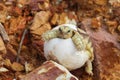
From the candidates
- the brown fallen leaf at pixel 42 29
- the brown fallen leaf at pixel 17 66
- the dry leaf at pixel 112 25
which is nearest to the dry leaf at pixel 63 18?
the brown fallen leaf at pixel 42 29

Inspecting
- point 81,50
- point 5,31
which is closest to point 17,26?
point 5,31

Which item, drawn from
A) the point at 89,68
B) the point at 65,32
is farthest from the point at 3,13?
the point at 89,68

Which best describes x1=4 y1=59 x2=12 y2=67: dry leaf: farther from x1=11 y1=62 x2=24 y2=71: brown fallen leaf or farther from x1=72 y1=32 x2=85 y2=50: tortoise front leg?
x1=72 y1=32 x2=85 y2=50: tortoise front leg

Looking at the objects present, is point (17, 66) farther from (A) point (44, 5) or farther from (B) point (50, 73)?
(A) point (44, 5)

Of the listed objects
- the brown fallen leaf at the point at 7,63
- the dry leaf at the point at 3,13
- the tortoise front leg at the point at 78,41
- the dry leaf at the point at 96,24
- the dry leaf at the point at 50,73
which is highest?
the dry leaf at the point at 3,13

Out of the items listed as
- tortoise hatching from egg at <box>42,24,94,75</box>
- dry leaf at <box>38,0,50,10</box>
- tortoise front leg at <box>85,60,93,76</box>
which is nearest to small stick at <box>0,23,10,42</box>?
tortoise hatching from egg at <box>42,24,94,75</box>

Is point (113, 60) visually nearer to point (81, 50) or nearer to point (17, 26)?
point (81, 50)

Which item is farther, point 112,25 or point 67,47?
point 112,25

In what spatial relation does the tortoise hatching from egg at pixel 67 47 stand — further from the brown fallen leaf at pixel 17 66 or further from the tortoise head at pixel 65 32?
the brown fallen leaf at pixel 17 66
